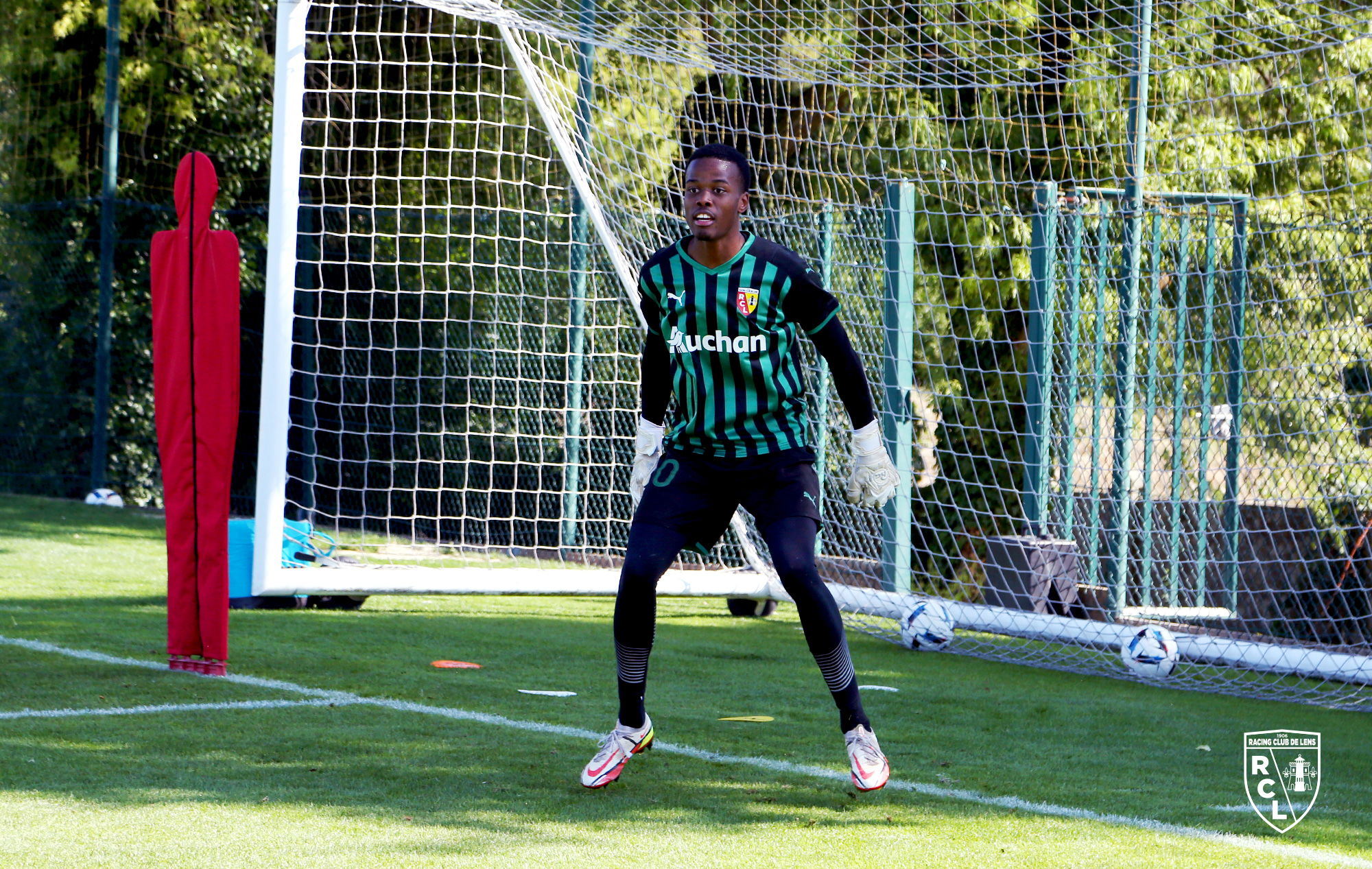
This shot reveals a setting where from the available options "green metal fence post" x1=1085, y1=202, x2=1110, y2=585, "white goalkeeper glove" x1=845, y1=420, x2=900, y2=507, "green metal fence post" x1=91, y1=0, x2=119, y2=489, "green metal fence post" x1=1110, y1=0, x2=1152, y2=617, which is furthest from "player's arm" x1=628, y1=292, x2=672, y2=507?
"green metal fence post" x1=91, y1=0, x2=119, y2=489

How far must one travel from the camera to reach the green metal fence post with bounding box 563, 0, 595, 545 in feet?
33.3

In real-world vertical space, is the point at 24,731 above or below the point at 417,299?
below

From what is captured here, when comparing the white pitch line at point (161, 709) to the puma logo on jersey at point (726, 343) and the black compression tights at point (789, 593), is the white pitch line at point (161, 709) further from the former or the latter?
the puma logo on jersey at point (726, 343)

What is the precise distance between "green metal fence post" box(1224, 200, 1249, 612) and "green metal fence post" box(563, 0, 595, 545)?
12.9ft

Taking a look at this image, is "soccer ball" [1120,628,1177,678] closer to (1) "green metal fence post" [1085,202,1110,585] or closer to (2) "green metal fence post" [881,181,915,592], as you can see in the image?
(1) "green metal fence post" [1085,202,1110,585]

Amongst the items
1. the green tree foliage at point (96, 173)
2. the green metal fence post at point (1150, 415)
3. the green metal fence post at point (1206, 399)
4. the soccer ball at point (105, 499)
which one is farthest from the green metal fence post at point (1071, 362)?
the soccer ball at point (105, 499)

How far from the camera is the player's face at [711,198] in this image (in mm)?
4434

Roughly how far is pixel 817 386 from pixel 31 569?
16.7 feet

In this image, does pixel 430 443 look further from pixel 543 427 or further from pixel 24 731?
pixel 24 731

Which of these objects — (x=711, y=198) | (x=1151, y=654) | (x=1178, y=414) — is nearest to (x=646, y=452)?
(x=711, y=198)

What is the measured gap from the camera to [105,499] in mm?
15102

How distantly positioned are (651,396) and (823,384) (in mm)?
4344

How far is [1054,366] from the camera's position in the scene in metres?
10.8

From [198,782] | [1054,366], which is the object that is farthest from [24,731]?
[1054,366]
